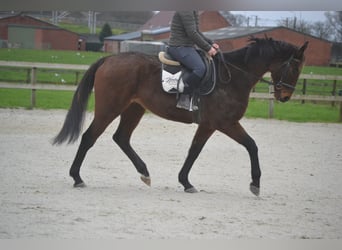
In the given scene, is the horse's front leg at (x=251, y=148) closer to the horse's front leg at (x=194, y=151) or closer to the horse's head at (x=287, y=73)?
the horse's front leg at (x=194, y=151)

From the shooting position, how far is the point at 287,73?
15.7 ft

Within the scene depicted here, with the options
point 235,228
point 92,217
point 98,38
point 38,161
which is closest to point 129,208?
point 92,217

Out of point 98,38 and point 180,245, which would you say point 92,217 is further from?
point 98,38

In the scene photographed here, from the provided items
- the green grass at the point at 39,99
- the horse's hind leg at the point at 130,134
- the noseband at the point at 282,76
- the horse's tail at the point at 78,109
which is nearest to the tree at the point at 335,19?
the noseband at the point at 282,76

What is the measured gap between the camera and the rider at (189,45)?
475 centimetres

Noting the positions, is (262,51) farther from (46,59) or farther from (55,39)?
(46,59)

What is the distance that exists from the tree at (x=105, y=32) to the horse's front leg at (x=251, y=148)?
47.8 inches

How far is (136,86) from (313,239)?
5.70 feet

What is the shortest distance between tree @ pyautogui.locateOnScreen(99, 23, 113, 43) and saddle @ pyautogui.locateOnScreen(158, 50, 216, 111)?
53cm

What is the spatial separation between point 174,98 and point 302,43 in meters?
1.04

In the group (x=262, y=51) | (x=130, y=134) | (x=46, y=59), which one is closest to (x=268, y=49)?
(x=262, y=51)

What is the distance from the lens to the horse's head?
15.6ft

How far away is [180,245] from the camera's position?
4215mm
